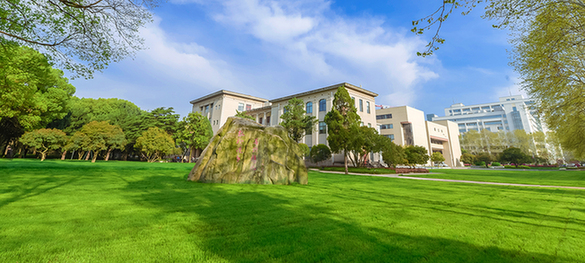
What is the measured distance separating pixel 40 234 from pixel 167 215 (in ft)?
5.06

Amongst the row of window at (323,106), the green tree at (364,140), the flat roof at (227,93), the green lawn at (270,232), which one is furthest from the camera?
the flat roof at (227,93)

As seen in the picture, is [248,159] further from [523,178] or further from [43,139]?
[43,139]

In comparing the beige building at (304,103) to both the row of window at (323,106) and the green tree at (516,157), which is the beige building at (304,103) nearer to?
the row of window at (323,106)

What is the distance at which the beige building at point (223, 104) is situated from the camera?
158 ft

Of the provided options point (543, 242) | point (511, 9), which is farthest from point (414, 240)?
point (511, 9)

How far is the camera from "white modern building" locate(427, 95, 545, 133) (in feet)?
286

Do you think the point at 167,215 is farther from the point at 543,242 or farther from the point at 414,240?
the point at 543,242

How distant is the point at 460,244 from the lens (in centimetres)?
294

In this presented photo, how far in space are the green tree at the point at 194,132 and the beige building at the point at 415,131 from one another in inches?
1538

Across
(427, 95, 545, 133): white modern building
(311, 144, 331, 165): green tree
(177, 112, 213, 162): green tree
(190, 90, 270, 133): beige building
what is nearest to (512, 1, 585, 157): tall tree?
(311, 144, 331, 165): green tree

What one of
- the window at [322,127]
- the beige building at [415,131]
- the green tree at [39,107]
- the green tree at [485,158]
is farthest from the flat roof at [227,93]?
the green tree at [485,158]

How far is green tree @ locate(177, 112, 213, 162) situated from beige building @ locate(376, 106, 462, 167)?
39059mm

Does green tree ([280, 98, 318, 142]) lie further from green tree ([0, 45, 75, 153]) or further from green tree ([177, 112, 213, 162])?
green tree ([0, 45, 75, 153])

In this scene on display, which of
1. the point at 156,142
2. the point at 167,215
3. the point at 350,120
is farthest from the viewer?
the point at 156,142
